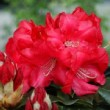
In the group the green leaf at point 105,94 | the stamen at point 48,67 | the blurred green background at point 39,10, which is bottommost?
the blurred green background at point 39,10

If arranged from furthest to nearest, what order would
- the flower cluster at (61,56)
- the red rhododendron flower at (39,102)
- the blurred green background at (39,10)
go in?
the blurred green background at (39,10) → the flower cluster at (61,56) → the red rhododendron flower at (39,102)

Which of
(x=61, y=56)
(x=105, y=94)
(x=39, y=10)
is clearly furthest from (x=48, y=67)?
(x=39, y=10)

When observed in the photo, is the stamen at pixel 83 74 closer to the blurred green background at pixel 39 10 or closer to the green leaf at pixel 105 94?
the green leaf at pixel 105 94

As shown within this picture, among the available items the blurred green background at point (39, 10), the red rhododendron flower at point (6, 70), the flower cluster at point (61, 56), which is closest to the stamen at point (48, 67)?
the flower cluster at point (61, 56)

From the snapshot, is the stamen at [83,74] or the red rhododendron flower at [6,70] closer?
the red rhododendron flower at [6,70]

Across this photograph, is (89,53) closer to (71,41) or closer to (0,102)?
(71,41)

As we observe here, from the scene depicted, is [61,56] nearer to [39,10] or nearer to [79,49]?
[79,49]

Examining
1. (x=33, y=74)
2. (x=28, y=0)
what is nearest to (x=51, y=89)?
(x=33, y=74)
